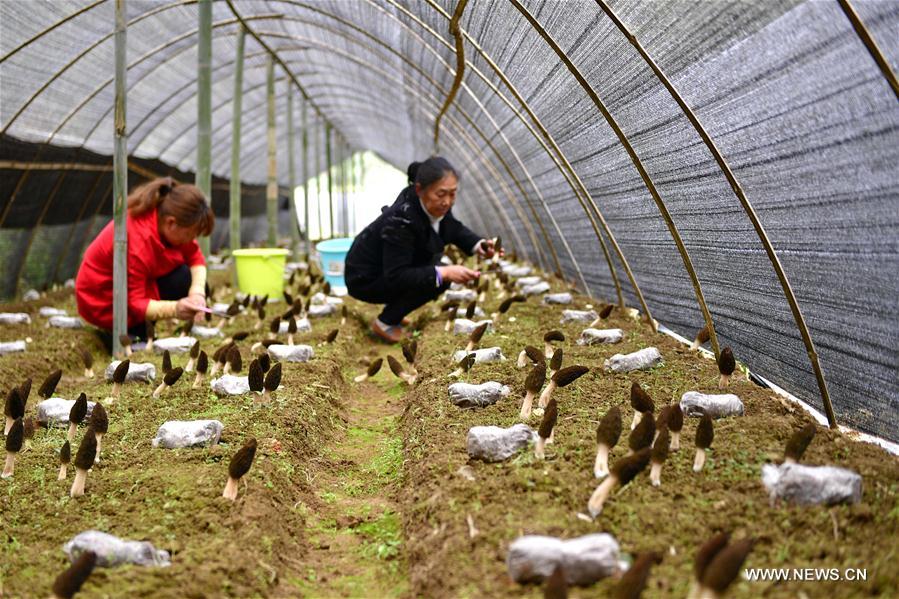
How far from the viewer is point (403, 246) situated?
24.4 feet

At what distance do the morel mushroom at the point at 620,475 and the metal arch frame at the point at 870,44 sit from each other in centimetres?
166

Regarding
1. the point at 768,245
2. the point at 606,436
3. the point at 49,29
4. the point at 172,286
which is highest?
the point at 49,29

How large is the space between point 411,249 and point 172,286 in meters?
2.14

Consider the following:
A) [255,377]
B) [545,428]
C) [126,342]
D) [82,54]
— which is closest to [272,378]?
[255,377]

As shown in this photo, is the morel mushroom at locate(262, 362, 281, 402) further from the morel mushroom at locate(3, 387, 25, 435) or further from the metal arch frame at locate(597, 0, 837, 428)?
the metal arch frame at locate(597, 0, 837, 428)

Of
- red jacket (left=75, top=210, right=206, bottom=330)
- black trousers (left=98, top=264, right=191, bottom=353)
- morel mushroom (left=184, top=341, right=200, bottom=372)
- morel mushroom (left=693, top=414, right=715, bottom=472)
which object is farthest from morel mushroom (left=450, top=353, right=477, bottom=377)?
black trousers (left=98, top=264, right=191, bottom=353)

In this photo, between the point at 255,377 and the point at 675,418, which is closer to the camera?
the point at 675,418

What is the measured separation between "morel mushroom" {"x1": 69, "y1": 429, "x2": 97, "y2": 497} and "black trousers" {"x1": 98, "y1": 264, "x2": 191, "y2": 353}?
12.5 feet

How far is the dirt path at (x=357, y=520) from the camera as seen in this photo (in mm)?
3168

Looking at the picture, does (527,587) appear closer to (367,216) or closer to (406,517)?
(406,517)

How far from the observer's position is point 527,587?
2459 mm

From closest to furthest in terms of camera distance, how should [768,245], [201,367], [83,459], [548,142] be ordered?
[83,459], [768,245], [201,367], [548,142]

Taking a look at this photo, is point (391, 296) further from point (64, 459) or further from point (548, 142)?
point (64, 459)

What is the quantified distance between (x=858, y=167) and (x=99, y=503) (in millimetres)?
3559
